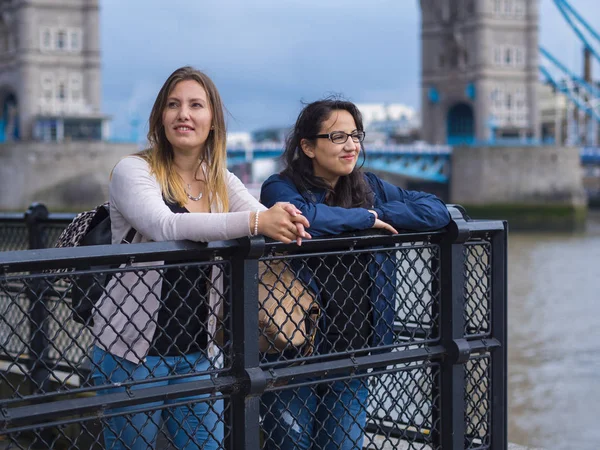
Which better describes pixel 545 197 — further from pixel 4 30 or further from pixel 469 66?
pixel 4 30

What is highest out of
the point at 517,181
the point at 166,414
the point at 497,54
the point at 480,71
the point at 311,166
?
the point at 497,54

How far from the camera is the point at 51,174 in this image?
41156 millimetres

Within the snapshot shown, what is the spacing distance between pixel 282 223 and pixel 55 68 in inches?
1760

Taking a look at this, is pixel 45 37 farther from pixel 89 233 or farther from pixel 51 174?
pixel 89 233

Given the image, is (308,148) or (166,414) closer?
(166,414)

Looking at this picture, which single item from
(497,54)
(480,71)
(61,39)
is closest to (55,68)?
(61,39)

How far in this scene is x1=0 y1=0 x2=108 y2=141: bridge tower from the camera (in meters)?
44.2

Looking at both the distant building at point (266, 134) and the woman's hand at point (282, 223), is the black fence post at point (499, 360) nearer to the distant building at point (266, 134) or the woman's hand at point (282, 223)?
the woman's hand at point (282, 223)

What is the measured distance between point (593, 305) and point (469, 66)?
35516mm

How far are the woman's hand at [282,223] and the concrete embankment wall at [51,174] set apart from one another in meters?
38.9

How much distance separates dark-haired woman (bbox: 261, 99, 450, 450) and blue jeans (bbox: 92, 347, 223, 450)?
163 millimetres

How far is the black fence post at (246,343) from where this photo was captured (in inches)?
91.7

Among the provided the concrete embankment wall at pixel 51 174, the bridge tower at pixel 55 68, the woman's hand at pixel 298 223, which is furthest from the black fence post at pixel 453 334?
the bridge tower at pixel 55 68

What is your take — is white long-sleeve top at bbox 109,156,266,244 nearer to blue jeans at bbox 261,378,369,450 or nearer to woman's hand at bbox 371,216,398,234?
woman's hand at bbox 371,216,398,234
